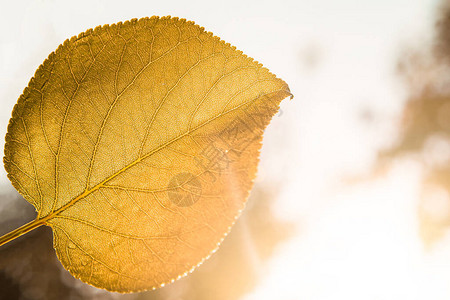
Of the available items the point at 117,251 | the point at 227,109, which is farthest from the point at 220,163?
the point at 117,251

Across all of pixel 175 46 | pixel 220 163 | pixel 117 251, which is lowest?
pixel 117 251

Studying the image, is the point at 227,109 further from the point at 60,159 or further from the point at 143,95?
the point at 60,159

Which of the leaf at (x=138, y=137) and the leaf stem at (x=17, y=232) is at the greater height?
the leaf at (x=138, y=137)

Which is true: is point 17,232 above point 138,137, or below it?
below

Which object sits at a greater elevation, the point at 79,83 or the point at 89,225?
the point at 79,83

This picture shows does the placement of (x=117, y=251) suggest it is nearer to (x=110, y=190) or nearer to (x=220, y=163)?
(x=110, y=190)

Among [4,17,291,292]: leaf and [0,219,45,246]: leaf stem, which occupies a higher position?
[4,17,291,292]: leaf

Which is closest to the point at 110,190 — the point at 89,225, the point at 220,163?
the point at 89,225
